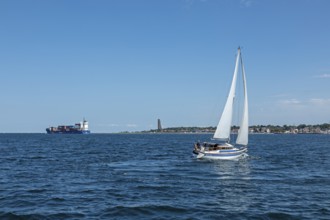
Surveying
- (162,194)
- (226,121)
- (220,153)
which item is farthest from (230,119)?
(162,194)

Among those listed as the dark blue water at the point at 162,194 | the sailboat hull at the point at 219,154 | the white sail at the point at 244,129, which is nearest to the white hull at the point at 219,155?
the sailboat hull at the point at 219,154

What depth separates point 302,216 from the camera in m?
22.7

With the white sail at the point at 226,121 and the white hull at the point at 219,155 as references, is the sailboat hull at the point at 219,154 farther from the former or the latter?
the white sail at the point at 226,121

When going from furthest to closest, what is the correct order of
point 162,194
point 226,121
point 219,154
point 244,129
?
1. point 244,129
2. point 226,121
3. point 219,154
4. point 162,194

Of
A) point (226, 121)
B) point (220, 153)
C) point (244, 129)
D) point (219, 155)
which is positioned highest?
point (226, 121)

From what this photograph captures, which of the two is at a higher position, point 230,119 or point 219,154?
point 230,119

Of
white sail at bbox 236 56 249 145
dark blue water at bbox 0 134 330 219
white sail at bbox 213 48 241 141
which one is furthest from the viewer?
white sail at bbox 236 56 249 145

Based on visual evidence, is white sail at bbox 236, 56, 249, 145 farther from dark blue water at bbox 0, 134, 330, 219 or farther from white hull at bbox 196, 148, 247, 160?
dark blue water at bbox 0, 134, 330, 219

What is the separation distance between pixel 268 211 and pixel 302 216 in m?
1.98

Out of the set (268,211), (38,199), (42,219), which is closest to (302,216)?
(268,211)

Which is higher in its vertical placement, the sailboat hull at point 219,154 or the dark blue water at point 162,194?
→ the sailboat hull at point 219,154

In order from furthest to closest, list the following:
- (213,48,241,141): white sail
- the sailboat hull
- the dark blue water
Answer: (213,48,241,141): white sail
the sailboat hull
the dark blue water

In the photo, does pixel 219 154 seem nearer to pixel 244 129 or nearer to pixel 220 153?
pixel 220 153

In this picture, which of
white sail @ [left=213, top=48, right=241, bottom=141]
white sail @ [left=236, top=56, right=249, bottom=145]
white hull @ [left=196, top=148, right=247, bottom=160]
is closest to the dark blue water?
white hull @ [left=196, top=148, right=247, bottom=160]
